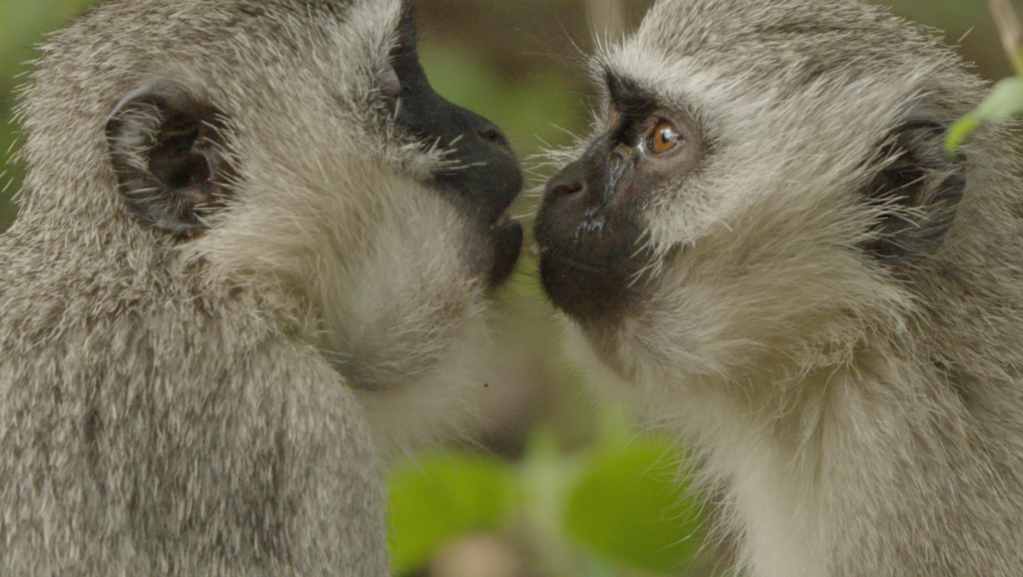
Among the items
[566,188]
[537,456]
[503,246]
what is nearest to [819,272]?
[566,188]

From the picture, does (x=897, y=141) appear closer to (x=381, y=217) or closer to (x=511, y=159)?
(x=511, y=159)

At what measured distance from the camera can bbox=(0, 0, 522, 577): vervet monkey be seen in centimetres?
272

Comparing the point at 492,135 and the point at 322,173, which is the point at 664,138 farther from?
the point at 322,173

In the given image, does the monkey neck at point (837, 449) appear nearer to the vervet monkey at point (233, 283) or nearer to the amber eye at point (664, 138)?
the amber eye at point (664, 138)

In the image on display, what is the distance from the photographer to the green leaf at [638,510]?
14.0 feet

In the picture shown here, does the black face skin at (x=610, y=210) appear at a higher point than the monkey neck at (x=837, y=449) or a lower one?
higher

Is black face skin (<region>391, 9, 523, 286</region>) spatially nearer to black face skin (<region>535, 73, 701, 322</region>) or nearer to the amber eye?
black face skin (<region>535, 73, 701, 322</region>)

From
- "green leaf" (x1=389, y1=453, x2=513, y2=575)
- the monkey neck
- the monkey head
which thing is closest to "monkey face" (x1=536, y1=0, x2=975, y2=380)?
the monkey neck

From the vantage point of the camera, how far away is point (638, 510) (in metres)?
4.34

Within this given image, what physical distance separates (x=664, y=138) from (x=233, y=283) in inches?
48.2

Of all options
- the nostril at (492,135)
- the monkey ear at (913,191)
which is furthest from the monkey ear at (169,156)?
the monkey ear at (913,191)

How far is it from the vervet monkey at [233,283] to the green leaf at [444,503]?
113 centimetres

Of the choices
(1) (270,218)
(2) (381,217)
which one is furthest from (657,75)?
(1) (270,218)

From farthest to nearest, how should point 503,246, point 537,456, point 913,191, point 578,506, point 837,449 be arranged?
1. point 537,456
2. point 578,506
3. point 503,246
4. point 913,191
5. point 837,449
